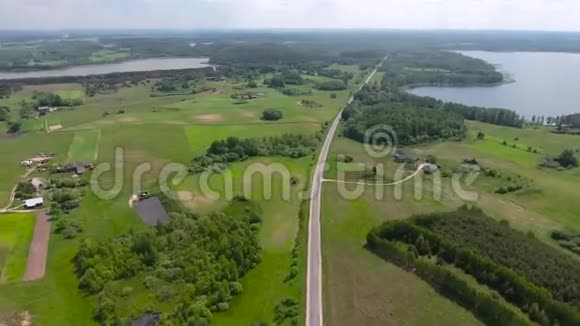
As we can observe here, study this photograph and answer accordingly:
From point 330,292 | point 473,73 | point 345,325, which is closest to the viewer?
point 345,325

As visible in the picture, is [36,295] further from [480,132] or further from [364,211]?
[480,132]

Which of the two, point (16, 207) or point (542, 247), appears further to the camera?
point (16, 207)

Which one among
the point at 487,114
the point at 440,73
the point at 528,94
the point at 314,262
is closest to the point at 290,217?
the point at 314,262

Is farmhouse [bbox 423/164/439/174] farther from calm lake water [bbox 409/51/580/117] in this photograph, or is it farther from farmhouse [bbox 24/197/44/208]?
calm lake water [bbox 409/51/580/117]

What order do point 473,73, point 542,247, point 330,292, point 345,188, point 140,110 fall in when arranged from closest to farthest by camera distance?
point 330,292 < point 542,247 < point 345,188 < point 140,110 < point 473,73

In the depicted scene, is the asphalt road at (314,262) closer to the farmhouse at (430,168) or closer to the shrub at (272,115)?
the farmhouse at (430,168)

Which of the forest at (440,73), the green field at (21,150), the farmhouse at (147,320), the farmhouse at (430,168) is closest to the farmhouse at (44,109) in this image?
the green field at (21,150)

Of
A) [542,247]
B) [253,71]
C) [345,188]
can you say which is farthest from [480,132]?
[253,71]
